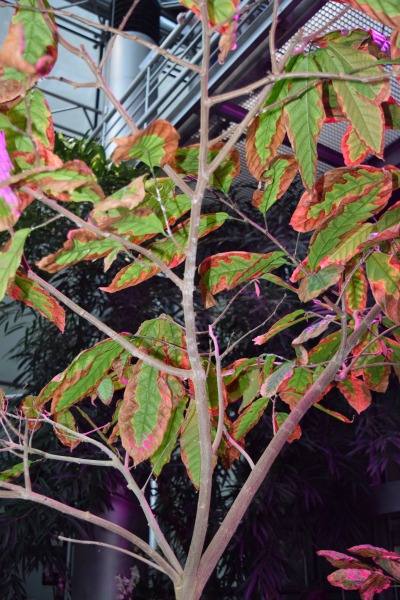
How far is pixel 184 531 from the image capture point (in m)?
2.30

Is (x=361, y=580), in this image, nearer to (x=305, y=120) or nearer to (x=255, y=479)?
(x=255, y=479)

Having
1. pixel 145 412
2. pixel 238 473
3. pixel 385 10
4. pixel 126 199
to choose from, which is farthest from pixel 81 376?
pixel 238 473

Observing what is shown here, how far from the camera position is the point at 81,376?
0.62 meters

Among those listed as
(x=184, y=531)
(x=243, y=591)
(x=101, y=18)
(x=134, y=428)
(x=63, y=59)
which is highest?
(x=101, y=18)

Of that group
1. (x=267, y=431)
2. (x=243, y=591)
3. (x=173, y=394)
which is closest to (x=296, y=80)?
(x=173, y=394)

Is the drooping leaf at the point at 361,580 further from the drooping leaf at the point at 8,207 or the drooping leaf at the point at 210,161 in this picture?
the drooping leaf at the point at 8,207

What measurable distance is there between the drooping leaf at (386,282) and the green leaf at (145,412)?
216mm

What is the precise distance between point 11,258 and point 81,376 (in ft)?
0.83

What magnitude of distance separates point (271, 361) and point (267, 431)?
58.7 inches

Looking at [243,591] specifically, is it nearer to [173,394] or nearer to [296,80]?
[173,394]

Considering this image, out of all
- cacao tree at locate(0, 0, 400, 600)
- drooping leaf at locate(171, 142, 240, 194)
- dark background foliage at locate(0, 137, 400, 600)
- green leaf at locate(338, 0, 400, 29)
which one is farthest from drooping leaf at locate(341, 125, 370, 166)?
dark background foliage at locate(0, 137, 400, 600)

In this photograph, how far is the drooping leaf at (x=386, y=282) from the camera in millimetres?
543

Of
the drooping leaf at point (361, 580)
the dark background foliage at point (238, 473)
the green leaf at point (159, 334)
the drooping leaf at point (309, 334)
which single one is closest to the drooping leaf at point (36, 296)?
the green leaf at point (159, 334)

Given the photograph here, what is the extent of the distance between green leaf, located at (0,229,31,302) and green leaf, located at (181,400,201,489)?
0.34 meters
